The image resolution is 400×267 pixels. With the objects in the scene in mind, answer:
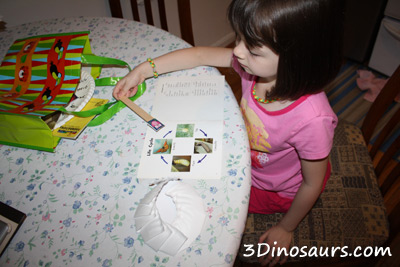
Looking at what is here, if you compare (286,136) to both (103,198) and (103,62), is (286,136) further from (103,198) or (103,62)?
(103,62)

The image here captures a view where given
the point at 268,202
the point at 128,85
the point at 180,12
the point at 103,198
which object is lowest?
the point at 103,198

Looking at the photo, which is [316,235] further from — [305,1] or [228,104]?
[305,1]

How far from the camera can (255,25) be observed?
0.56 metres

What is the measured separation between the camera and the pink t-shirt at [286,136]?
0.66 metres

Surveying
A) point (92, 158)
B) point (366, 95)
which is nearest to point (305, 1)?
point (92, 158)

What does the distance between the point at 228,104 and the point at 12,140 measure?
0.59 metres

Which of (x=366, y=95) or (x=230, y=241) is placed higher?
(x=366, y=95)

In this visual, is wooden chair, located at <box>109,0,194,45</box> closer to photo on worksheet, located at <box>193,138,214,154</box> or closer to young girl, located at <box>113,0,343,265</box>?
young girl, located at <box>113,0,343,265</box>

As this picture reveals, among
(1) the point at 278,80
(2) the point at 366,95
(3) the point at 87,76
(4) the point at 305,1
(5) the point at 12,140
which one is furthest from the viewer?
(2) the point at 366,95

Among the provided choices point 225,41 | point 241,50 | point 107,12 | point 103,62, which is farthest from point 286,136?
point 225,41

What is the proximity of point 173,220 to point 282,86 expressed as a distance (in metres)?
0.38

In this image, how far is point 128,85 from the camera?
835mm

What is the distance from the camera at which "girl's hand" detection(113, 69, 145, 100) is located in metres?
0.83

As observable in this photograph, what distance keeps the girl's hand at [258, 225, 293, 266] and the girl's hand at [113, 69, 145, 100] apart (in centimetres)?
57
